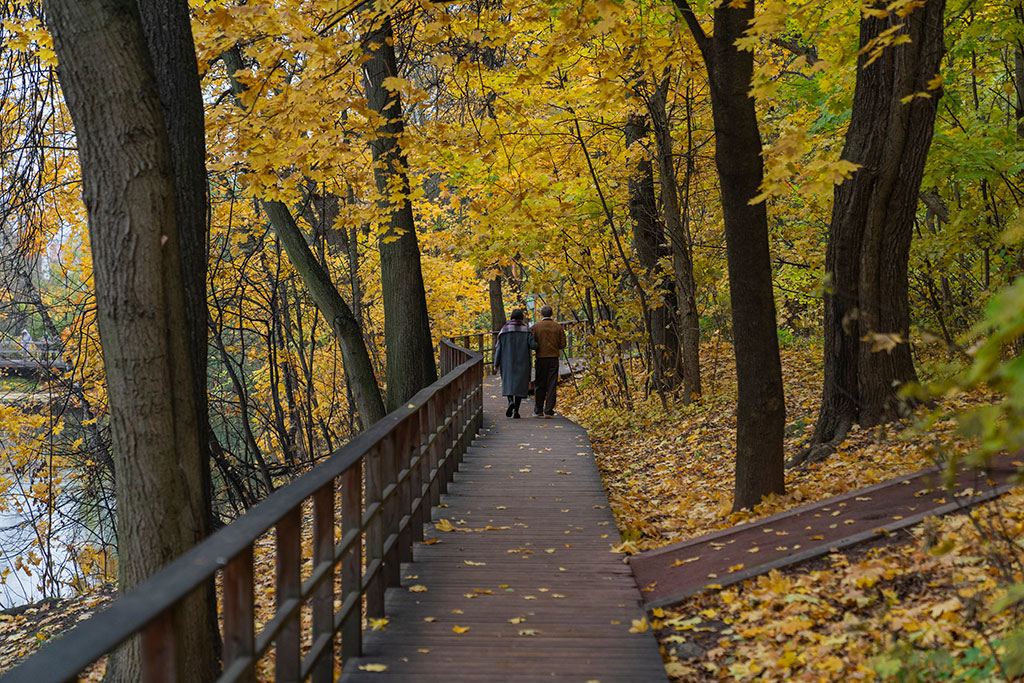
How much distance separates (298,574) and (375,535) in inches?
57.7

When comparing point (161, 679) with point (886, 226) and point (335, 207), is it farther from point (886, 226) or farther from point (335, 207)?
point (335, 207)

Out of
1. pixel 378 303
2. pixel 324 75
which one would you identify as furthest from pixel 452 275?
pixel 324 75

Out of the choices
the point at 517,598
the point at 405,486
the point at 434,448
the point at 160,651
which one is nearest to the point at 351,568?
the point at 517,598

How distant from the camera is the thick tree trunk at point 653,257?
1483 cm

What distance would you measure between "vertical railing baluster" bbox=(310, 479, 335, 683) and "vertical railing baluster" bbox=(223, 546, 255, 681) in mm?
904

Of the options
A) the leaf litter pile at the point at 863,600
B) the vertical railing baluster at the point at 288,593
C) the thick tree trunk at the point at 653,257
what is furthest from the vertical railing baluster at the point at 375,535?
the thick tree trunk at the point at 653,257

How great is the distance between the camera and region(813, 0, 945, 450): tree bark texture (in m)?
7.98

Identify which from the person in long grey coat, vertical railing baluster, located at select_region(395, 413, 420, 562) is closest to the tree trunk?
the person in long grey coat

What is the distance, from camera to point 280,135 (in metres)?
8.00

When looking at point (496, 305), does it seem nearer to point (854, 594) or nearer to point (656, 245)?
point (656, 245)

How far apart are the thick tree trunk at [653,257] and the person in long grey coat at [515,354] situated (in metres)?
2.19

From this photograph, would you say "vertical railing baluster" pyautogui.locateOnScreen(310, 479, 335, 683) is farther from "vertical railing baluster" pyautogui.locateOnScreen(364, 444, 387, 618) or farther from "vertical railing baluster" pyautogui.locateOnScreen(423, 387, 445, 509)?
"vertical railing baluster" pyautogui.locateOnScreen(423, 387, 445, 509)

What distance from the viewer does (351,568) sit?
4.50m

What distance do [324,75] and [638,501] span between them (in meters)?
5.40
